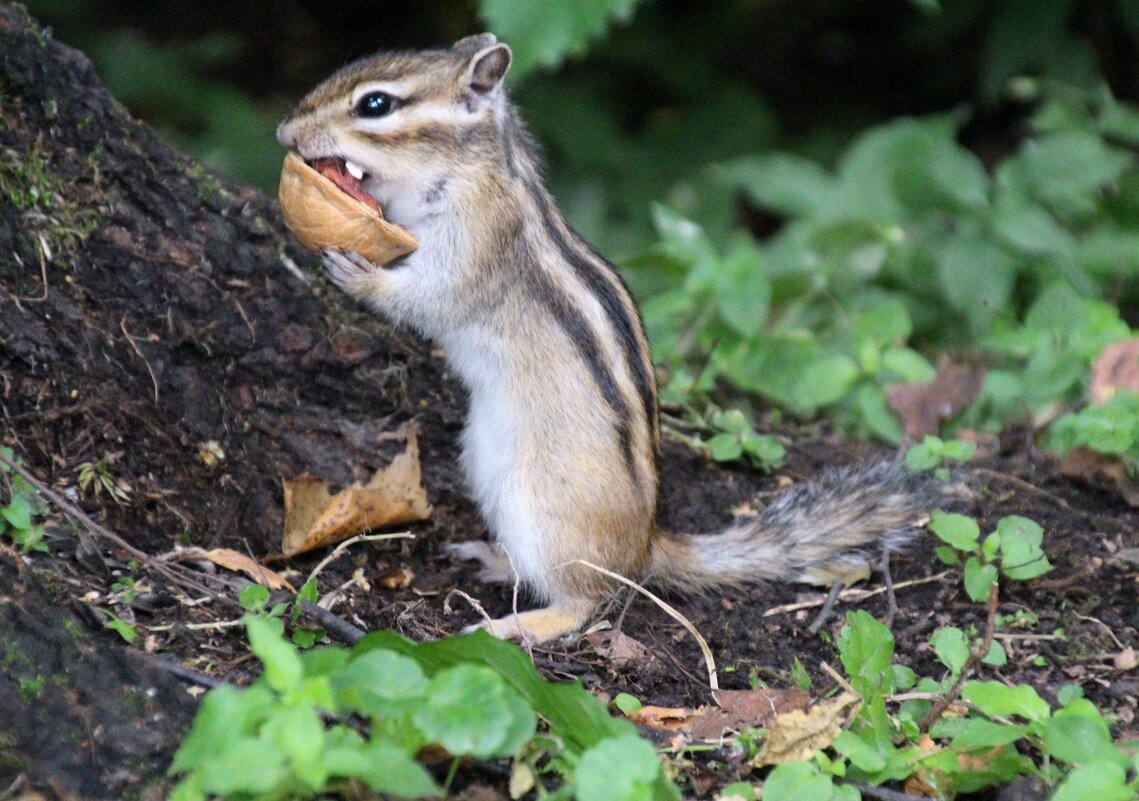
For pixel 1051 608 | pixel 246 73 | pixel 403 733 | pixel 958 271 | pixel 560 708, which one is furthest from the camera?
pixel 246 73

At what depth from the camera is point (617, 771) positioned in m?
2.16

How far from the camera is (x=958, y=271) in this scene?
220 inches

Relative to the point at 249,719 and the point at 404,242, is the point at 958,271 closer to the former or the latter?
the point at 404,242

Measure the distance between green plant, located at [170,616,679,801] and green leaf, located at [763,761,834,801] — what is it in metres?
0.22

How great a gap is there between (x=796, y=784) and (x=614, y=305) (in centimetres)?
155

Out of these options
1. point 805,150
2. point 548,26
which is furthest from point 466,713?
point 805,150

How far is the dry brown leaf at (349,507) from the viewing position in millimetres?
3357

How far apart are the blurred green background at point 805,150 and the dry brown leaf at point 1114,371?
0.08 meters

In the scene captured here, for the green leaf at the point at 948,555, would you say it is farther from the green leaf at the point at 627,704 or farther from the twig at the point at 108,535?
the twig at the point at 108,535

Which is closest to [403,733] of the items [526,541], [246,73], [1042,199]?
[526,541]

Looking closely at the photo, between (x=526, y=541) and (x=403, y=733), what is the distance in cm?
125

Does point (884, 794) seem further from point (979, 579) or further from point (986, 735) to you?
point (979, 579)

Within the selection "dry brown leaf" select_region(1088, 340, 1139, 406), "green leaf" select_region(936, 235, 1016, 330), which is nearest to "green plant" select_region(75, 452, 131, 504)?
"dry brown leaf" select_region(1088, 340, 1139, 406)

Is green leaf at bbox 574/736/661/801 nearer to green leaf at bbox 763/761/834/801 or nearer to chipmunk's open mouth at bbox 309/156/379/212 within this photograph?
green leaf at bbox 763/761/834/801
